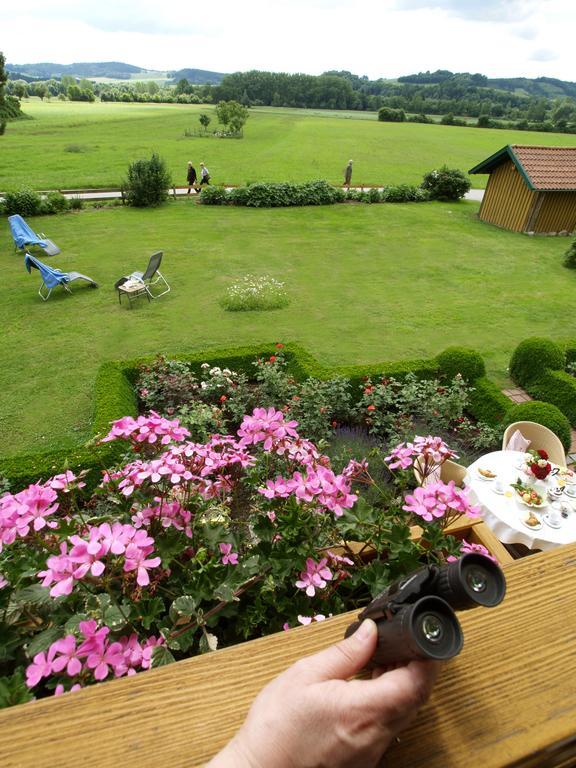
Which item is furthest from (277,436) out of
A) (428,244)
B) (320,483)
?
(428,244)

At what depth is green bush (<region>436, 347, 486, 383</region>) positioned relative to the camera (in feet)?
20.2

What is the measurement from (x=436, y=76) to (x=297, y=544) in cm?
24314

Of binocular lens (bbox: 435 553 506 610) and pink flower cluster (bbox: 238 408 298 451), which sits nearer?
binocular lens (bbox: 435 553 506 610)

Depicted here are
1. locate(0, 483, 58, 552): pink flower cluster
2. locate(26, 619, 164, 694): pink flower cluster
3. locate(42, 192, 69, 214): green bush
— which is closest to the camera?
locate(26, 619, 164, 694): pink flower cluster

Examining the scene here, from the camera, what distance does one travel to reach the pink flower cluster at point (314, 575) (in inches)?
49.3

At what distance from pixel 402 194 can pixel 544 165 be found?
5534mm

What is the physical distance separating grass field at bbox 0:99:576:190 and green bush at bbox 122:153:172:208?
19.1ft

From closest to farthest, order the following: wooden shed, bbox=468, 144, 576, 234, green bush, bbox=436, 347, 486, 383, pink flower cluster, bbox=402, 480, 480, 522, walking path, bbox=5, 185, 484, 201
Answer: pink flower cluster, bbox=402, 480, 480, 522, green bush, bbox=436, 347, 486, 383, wooden shed, bbox=468, 144, 576, 234, walking path, bbox=5, 185, 484, 201

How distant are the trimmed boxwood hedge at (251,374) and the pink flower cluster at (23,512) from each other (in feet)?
10.9

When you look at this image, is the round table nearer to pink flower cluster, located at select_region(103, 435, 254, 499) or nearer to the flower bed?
the flower bed

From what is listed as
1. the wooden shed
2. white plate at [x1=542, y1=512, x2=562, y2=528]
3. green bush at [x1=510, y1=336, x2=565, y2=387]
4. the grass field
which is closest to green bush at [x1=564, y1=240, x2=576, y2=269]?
the wooden shed

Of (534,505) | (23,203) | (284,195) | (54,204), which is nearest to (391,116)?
(284,195)

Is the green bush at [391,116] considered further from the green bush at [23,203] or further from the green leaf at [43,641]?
the green leaf at [43,641]

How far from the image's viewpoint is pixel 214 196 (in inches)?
663
